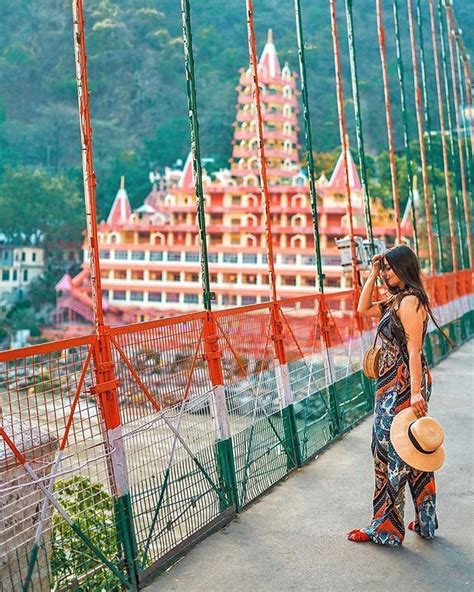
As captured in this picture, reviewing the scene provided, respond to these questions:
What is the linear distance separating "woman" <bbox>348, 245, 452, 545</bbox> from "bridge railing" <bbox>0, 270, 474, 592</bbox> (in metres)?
0.79

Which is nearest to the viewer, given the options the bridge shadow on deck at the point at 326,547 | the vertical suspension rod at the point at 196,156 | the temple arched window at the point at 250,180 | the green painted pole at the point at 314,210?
the bridge shadow on deck at the point at 326,547

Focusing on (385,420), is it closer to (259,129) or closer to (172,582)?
(172,582)

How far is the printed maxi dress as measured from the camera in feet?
11.0

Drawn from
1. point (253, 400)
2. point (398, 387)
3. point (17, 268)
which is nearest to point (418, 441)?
point (398, 387)

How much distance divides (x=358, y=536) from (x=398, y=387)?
2.12ft

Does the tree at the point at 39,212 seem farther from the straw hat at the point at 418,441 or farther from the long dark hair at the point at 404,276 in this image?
the straw hat at the point at 418,441

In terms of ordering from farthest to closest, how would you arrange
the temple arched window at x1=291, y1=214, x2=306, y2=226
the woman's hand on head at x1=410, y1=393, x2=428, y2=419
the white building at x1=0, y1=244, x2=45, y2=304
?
the white building at x1=0, y1=244, x2=45, y2=304 → the temple arched window at x1=291, y1=214, x2=306, y2=226 → the woman's hand on head at x1=410, y1=393, x2=428, y2=419

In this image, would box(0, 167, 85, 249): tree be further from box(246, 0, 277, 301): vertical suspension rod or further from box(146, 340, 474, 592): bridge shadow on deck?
box(146, 340, 474, 592): bridge shadow on deck

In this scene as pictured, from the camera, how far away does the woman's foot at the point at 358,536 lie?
3.50m

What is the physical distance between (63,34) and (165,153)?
15232 mm

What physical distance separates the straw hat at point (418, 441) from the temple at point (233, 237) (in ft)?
131

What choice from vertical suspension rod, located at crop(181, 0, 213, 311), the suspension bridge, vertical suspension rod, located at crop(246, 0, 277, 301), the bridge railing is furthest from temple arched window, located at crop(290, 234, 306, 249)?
vertical suspension rod, located at crop(181, 0, 213, 311)

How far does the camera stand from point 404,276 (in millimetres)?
3270

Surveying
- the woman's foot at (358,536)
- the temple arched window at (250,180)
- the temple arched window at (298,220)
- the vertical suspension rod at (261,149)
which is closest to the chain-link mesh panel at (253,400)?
the vertical suspension rod at (261,149)
